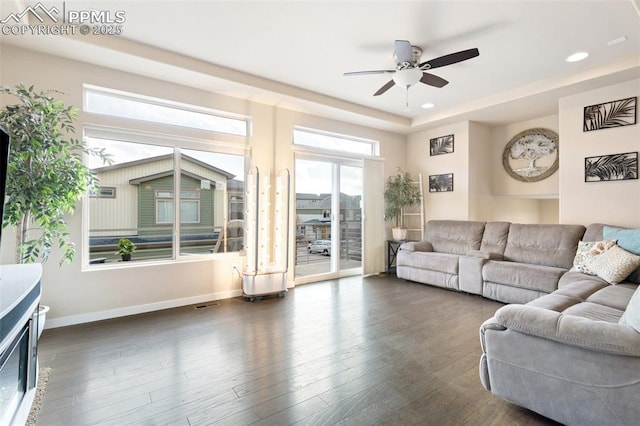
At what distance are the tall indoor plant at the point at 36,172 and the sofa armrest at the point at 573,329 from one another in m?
3.51

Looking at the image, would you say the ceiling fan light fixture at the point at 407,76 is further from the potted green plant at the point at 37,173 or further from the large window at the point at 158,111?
the potted green plant at the point at 37,173

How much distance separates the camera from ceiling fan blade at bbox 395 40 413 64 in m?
2.75

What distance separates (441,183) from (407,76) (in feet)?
10.2

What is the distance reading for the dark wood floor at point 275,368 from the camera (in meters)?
1.85

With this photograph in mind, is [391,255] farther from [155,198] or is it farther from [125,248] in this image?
Result: [125,248]

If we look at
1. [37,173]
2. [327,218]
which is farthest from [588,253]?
[37,173]

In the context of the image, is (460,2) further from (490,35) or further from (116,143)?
(116,143)

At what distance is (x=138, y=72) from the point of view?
11.6 feet

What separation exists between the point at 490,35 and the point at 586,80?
1757 millimetres

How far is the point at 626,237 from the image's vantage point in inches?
130

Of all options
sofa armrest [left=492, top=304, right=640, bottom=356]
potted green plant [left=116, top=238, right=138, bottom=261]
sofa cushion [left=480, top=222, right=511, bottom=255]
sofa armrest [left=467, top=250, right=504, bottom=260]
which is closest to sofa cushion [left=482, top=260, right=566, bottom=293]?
sofa armrest [left=467, top=250, right=504, bottom=260]

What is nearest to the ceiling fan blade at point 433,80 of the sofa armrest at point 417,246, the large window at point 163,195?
the large window at point 163,195

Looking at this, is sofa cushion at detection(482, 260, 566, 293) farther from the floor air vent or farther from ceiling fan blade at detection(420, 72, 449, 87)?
the floor air vent

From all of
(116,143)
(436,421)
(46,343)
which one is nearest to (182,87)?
(116,143)
